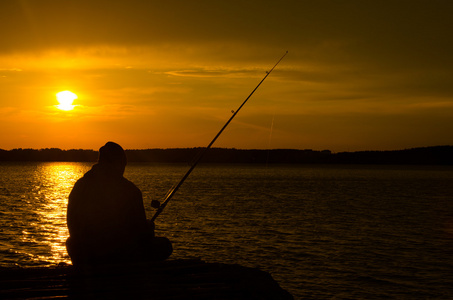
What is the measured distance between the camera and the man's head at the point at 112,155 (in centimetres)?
535

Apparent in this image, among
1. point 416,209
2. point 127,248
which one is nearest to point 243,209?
point 416,209

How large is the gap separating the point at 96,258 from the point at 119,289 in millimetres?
1082

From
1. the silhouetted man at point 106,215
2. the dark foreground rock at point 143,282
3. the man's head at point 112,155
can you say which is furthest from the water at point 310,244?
the man's head at point 112,155

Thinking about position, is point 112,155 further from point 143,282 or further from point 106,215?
point 143,282

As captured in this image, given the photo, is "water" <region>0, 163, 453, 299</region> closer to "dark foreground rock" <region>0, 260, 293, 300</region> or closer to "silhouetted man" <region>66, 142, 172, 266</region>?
"dark foreground rock" <region>0, 260, 293, 300</region>

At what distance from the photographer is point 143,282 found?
16.2 ft

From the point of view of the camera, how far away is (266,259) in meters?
18.5

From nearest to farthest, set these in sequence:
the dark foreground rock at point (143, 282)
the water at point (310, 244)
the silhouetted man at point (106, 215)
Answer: the dark foreground rock at point (143, 282)
the silhouetted man at point (106, 215)
the water at point (310, 244)

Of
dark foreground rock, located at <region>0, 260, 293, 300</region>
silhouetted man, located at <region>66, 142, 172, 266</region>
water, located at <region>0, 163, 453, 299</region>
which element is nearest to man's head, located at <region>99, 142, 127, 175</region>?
silhouetted man, located at <region>66, 142, 172, 266</region>

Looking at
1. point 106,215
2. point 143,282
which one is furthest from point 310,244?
point 143,282

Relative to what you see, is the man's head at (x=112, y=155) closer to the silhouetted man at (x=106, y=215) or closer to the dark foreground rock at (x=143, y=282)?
the silhouetted man at (x=106, y=215)

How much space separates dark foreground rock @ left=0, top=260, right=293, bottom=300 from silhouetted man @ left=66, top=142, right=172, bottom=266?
28 cm

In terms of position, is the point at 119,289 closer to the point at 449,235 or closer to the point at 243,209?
the point at 449,235

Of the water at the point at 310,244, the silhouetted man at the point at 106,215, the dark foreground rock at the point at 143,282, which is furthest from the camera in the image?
the water at the point at 310,244
